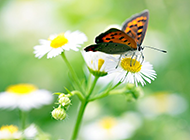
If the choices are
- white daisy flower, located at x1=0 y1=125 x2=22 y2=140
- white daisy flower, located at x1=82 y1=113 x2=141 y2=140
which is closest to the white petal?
white daisy flower, located at x1=0 y1=125 x2=22 y2=140

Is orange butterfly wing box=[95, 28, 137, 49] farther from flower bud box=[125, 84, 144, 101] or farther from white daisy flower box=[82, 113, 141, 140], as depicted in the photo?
white daisy flower box=[82, 113, 141, 140]

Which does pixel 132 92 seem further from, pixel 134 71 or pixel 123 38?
pixel 123 38

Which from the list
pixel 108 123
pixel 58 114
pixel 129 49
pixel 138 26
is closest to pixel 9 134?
pixel 58 114

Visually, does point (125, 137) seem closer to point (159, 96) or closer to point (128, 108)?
point (128, 108)

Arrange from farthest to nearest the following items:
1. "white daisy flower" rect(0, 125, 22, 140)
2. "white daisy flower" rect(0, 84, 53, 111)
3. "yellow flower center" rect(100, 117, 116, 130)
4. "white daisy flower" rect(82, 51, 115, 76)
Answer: "yellow flower center" rect(100, 117, 116, 130) → "white daisy flower" rect(0, 84, 53, 111) → "white daisy flower" rect(82, 51, 115, 76) → "white daisy flower" rect(0, 125, 22, 140)

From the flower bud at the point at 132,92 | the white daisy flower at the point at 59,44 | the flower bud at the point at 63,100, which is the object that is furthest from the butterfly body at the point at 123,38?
the flower bud at the point at 63,100

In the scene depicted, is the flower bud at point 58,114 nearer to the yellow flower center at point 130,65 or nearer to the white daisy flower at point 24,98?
the yellow flower center at point 130,65
